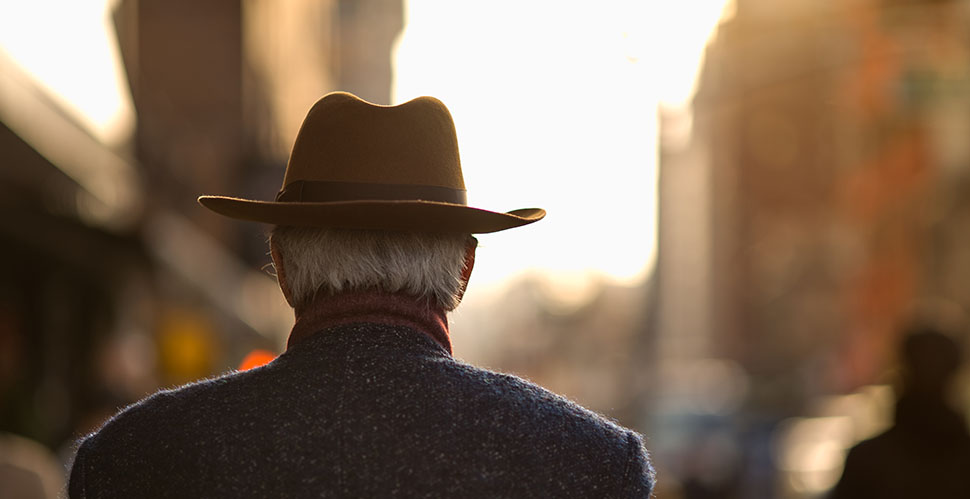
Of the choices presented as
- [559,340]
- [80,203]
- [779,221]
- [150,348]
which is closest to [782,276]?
[779,221]

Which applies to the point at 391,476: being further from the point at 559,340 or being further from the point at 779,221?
the point at 559,340

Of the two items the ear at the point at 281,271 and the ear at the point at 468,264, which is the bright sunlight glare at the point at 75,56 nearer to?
the ear at the point at 281,271

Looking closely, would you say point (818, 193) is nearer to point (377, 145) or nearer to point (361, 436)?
point (377, 145)

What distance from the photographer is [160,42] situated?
25.7m

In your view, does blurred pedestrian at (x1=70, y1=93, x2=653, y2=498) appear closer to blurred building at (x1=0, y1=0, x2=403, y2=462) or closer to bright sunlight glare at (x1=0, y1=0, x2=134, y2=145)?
blurred building at (x1=0, y1=0, x2=403, y2=462)

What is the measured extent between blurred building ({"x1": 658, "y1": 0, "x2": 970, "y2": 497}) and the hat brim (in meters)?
17.5

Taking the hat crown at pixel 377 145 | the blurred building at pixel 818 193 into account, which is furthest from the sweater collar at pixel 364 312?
the blurred building at pixel 818 193

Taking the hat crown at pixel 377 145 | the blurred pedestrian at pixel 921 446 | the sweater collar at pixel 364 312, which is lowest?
the blurred pedestrian at pixel 921 446

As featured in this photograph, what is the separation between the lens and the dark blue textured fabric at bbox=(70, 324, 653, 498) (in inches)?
85.9

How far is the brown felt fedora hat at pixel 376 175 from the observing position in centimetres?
230

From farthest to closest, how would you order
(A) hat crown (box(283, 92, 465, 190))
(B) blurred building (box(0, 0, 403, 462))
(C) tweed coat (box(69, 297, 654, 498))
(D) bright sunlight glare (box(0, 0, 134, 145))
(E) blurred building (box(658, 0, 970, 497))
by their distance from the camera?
(E) blurred building (box(658, 0, 970, 497)) → (D) bright sunlight glare (box(0, 0, 134, 145)) → (B) blurred building (box(0, 0, 403, 462)) → (A) hat crown (box(283, 92, 465, 190)) → (C) tweed coat (box(69, 297, 654, 498))

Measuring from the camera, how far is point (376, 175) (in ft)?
7.84

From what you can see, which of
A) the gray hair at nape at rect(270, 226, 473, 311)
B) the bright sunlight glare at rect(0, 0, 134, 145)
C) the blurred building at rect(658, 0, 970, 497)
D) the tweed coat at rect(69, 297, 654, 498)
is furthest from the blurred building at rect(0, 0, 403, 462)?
the blurred building at rect(658, 0, 970, 497)

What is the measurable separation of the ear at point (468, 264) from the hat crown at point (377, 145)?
0.11m
